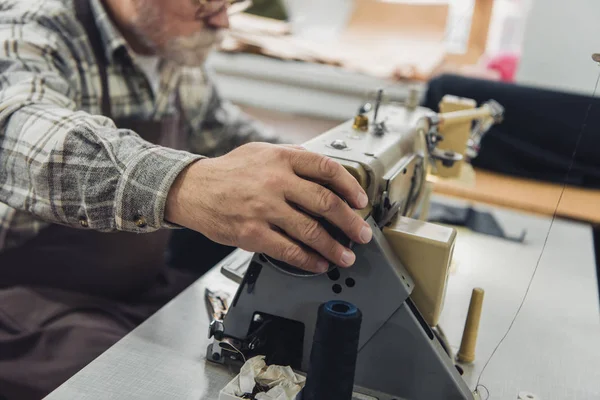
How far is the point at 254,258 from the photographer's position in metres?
0.78

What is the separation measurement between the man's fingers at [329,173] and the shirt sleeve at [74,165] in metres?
0.15

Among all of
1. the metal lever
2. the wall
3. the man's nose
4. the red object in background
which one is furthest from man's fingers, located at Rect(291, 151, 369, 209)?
the red object in background

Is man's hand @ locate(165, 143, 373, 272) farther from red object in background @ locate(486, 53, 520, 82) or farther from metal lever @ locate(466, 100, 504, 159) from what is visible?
red object in background @ locate(486, 53, 520, 82)

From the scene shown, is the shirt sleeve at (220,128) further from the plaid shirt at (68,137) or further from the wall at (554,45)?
the wall at (554,45)

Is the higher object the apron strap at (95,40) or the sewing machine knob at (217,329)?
the apron strap at (95,40)

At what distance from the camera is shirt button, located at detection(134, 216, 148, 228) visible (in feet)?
2.56

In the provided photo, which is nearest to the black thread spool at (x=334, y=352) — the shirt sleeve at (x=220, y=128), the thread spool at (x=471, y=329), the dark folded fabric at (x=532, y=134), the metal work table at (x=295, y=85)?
the thread spool at (x=471, y=329)

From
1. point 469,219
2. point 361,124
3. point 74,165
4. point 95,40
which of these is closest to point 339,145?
point 361,124

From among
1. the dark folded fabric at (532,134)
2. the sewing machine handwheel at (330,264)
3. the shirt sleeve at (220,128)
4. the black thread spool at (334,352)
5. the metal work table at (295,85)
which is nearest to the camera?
the black thread spool at (334,352)

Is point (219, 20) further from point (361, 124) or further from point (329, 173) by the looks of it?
point (329, 173)

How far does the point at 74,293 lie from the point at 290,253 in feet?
1.88

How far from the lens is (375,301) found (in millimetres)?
748

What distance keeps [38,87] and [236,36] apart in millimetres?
1654

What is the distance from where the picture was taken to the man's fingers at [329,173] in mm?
686
